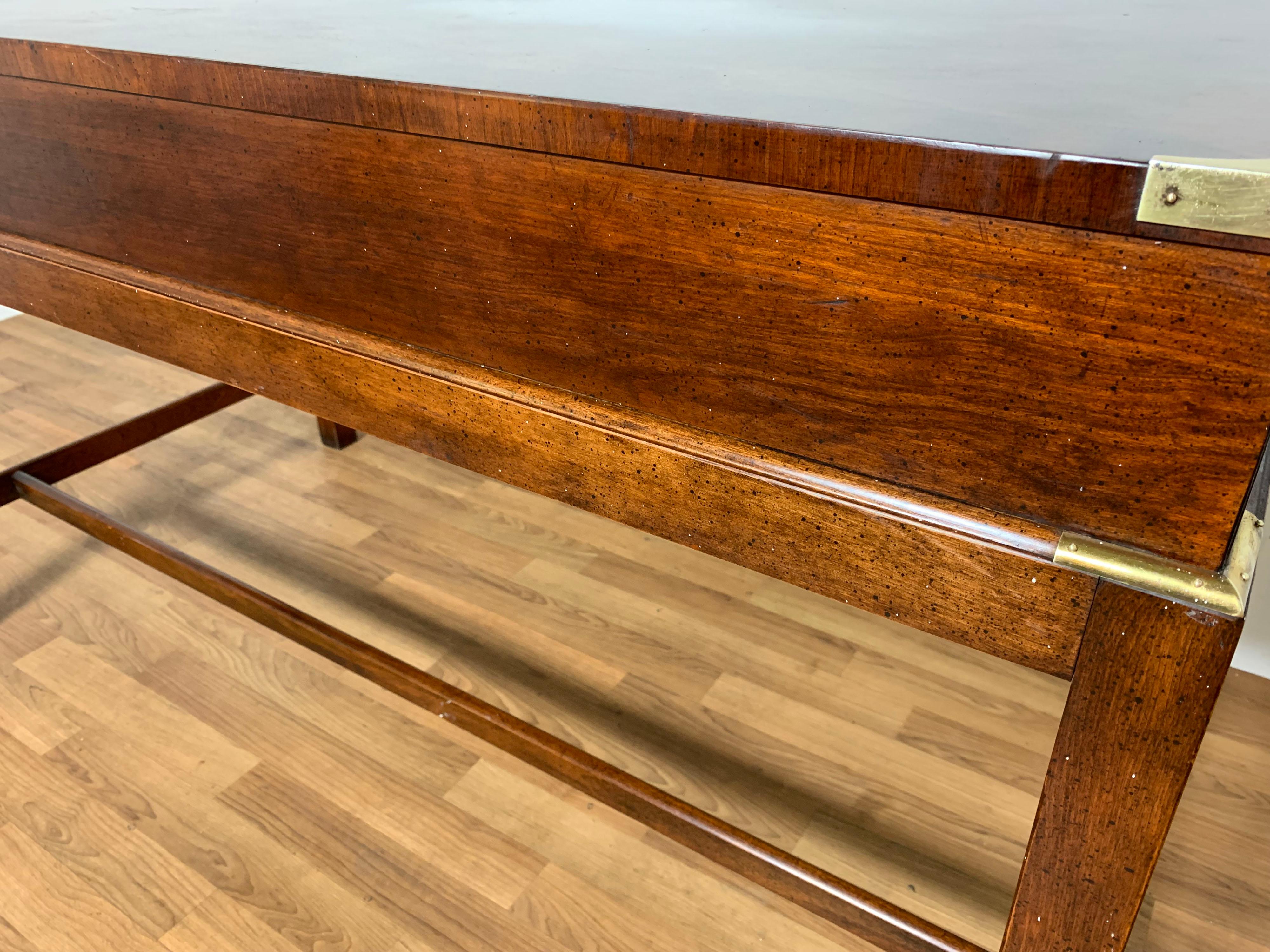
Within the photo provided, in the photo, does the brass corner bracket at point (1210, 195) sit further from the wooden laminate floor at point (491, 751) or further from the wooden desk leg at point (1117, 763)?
the wooden laminate floor at point (491, 751)

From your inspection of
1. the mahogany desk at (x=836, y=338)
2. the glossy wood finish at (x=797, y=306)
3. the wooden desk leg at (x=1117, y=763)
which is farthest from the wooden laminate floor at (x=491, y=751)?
the glossy wood finish at (x=797, y=306)

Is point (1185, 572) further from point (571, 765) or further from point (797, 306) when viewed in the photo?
point (571, 765)

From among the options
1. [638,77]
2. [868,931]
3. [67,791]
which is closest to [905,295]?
[638,77]

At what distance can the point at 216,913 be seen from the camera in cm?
100

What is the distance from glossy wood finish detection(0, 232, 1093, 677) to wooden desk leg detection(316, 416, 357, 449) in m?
0.93

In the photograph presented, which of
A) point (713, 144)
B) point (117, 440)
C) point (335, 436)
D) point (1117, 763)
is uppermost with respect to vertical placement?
point (713, 144)

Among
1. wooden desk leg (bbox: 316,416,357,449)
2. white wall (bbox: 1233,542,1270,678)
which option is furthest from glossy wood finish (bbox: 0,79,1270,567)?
wooden desk leg (bbox: 316,416,357,449)

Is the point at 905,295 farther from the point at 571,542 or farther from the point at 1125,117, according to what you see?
the point at 571,542

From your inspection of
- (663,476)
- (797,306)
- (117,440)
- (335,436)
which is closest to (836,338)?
(797,306)

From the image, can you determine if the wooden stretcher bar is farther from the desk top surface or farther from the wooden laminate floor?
the desk top surface

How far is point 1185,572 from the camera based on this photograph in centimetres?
46

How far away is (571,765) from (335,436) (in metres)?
1.11

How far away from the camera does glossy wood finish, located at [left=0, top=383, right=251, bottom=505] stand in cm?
138

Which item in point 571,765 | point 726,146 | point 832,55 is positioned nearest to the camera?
point 726,146
